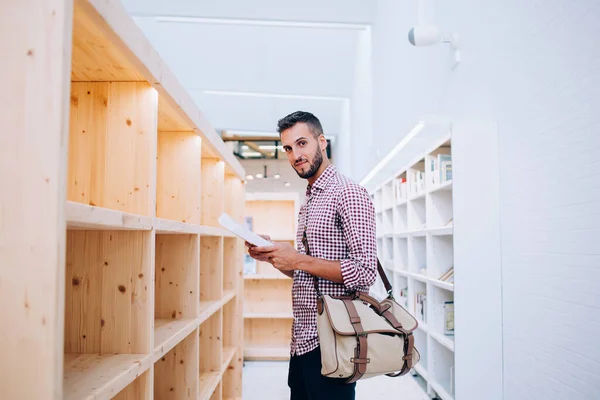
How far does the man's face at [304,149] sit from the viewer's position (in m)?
2.05

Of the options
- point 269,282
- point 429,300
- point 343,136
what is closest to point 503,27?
point 429,300

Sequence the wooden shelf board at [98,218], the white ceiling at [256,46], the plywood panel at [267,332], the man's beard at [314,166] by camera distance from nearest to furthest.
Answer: the wooden shelf board at [98,218] → the man's beard at [314,166] → the plywood panel at [267,332] → the white ceiling at [256,46]

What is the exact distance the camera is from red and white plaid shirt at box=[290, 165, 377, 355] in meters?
1.82

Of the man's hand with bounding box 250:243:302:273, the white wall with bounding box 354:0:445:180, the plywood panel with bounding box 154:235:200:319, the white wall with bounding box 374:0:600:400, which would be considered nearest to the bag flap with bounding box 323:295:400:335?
the man's hand with bounding box 250:243:302:273

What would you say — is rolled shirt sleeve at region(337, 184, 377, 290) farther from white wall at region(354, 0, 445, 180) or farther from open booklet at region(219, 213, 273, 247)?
white wall at region(354, 0, 445, 180)

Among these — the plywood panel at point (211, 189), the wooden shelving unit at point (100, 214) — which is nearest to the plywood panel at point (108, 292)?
the wooden shelving unit at point (100, 214)

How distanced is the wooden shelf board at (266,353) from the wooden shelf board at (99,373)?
15.6ft

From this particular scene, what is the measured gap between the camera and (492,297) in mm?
3396

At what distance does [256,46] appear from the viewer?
8.43 metres

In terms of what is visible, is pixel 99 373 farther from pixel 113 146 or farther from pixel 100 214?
pixel 113 146

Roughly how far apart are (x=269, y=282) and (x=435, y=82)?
3.14 meters

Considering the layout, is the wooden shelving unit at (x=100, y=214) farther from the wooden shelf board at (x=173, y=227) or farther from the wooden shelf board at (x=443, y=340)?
the wooden shelf board at (x=443, y=340)

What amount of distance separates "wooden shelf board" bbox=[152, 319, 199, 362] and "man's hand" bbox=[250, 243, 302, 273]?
45 cm

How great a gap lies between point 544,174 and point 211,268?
201 centimetres
